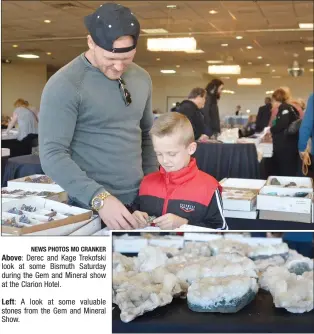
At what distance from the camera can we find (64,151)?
673 millimetres

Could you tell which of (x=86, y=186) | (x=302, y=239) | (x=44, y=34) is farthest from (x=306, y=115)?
(x=44, y=34)

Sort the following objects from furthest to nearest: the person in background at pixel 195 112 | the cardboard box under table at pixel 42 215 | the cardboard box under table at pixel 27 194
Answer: the person in background at pixel 195 112 → the cardboard box under table at pixel 27 194 → the cardboard box under table at pixel 42 215

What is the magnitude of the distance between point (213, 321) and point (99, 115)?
315mm

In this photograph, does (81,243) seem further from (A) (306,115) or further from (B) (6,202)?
(A) (306,115)

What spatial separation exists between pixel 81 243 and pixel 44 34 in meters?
4.32

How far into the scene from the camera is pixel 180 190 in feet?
2.61

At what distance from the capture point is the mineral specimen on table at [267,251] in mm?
929

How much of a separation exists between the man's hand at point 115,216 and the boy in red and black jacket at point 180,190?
86 mm

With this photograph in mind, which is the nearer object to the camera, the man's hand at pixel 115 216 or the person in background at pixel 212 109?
the man's hand at pixel 115 216

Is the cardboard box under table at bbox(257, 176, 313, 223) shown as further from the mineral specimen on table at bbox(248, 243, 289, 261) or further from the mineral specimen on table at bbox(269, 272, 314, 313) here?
the mineral specimen on table at bbox(269, 272, 314, 313)

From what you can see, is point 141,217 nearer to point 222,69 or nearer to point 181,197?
point 181,197

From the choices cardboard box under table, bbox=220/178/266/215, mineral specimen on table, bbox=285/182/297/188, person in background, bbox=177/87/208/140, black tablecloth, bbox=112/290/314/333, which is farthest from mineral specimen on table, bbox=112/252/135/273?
person in background, bbox=177/87/208/140

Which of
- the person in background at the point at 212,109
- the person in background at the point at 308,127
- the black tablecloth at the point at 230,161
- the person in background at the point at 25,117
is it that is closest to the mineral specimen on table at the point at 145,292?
the person in background at the point at 25,117

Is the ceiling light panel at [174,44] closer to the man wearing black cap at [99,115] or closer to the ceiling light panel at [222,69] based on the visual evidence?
the ceiling light panel at [222,69]
